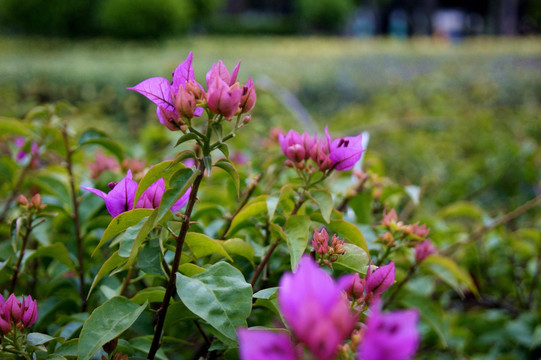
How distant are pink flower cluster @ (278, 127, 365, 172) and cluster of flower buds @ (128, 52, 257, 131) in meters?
0.09

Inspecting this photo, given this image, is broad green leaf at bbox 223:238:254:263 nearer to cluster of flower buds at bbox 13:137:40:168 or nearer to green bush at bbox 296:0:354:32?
cluster of flower buds at bbox 13:137:40:168

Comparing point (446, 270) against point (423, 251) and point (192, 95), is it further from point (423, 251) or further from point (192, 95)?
point (192, 95)

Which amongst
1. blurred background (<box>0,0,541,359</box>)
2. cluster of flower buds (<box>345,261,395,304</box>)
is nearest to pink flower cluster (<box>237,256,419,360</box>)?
cluster of flower buds (<box>345,261,395,304</box>)

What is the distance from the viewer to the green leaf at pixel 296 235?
0.52 metres

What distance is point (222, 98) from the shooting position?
45cm

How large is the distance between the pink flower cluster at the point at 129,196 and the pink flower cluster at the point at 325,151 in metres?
0.13

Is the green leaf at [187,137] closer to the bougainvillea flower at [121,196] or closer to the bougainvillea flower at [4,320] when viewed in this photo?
the bougainvillea flower at [121,196]

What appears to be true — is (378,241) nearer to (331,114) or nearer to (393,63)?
(331,114)

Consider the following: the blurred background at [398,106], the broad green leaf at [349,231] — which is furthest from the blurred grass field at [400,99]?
the broad green leaf at [349,231]

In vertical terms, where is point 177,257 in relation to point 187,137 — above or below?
below

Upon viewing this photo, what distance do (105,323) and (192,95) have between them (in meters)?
0.23

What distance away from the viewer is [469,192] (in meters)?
2.32

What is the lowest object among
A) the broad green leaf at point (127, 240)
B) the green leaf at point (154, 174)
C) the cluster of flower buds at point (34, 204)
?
the cluster of flower buds at point (34, 204)

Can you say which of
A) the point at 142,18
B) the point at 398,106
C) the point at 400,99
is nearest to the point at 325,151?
the point at 398,106
